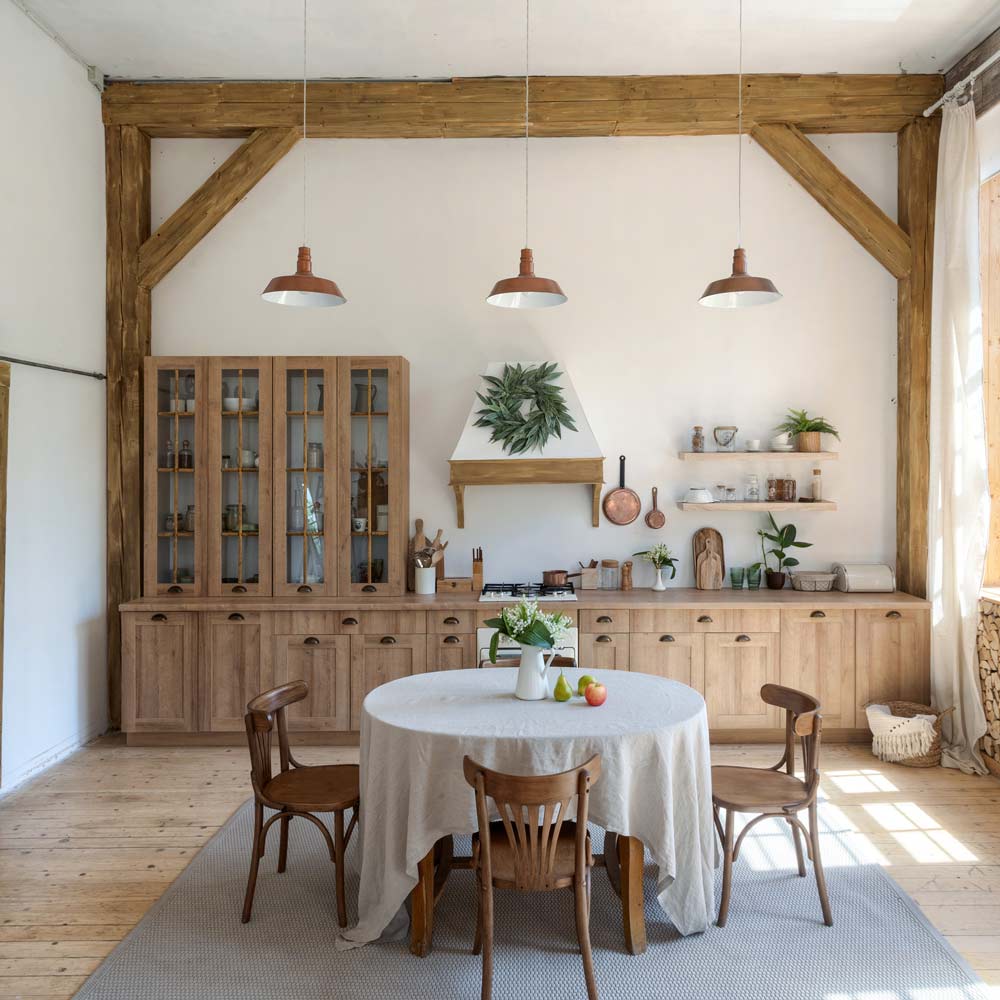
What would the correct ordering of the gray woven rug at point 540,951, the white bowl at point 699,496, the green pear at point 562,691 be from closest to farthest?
the gray woven rug at point 540,951 → the green pear at point 562,691 → the white bowl at point 699,496

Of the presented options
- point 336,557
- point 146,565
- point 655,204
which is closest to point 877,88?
point 655,204

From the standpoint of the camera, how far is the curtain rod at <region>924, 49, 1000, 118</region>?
4.54m

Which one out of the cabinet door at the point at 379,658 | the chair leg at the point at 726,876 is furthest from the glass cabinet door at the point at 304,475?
the chair leg at the point at 726,876

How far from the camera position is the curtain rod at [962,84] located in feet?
14.9

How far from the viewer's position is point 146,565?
203 inches

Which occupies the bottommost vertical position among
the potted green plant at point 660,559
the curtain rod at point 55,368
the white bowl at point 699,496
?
the potted green plant at point 660,559

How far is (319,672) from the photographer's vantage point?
4.93m

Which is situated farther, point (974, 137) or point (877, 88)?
point (877, 88)

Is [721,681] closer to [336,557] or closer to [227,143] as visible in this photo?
Answer: [336,557]

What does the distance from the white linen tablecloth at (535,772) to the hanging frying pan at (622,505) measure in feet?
8.23

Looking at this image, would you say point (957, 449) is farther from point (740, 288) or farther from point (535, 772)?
point (535, 772)

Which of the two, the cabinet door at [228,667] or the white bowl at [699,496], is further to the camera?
the white bowl at [699,496]

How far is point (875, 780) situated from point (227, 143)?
560 centimetres

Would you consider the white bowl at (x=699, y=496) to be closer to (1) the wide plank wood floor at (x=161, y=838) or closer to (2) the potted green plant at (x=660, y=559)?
(2) the potted green plant at (x=660, y=559)
